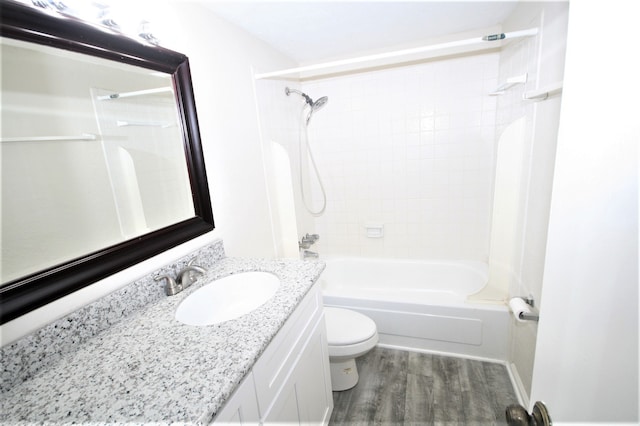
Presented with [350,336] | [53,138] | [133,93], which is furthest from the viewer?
[350,336]

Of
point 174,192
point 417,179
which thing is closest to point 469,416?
point 417,179

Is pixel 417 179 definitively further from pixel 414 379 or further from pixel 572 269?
pixel 572 269

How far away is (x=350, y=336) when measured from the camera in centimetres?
162

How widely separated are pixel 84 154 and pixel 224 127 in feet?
2.40

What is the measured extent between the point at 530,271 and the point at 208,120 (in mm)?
1904

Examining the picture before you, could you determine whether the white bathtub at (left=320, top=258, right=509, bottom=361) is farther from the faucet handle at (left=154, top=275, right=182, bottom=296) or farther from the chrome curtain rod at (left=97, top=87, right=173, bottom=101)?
the chrome curtain rod at (left=97, top=87, right=173, bottom=101)

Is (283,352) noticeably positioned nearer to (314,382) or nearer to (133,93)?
(314,382)

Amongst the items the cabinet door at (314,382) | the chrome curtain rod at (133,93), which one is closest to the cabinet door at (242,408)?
the cabinet door at (314,382)

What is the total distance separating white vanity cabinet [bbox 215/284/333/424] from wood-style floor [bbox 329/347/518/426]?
0.26 metres

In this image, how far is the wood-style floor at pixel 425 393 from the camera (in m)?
1.51

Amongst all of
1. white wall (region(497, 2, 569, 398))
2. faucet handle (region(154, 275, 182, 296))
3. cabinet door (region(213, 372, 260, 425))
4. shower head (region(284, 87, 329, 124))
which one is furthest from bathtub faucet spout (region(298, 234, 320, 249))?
cabinet door (region(213, 372, 260, 425))

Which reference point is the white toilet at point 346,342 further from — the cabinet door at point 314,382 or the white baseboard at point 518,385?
the white baseboard at point 518,385

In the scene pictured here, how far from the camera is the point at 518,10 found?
1689 millimetres

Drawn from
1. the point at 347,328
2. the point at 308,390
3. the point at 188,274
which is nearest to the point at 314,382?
the point at 308,390
